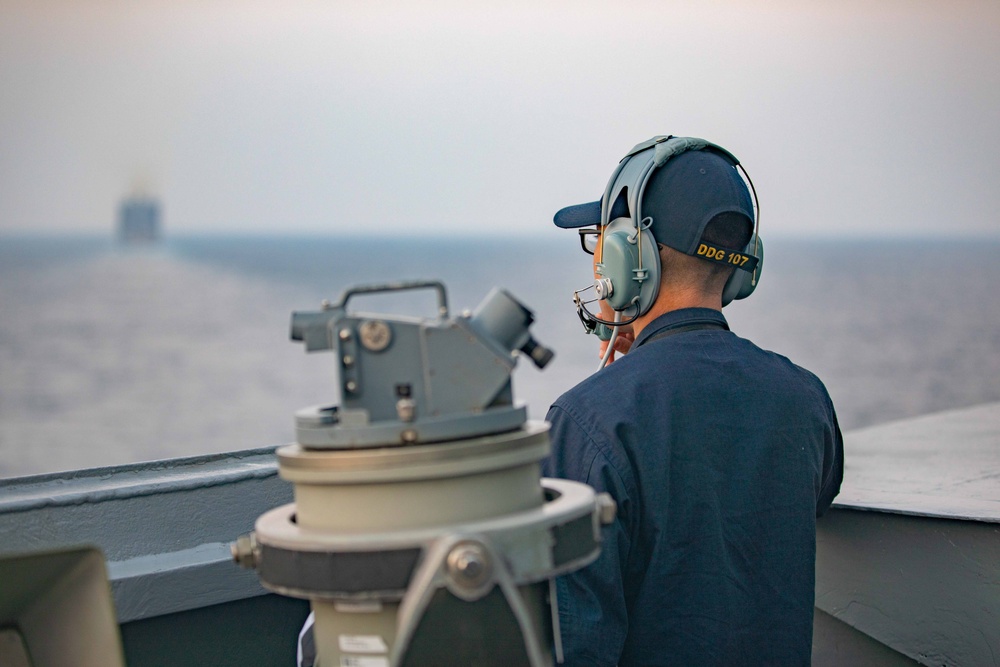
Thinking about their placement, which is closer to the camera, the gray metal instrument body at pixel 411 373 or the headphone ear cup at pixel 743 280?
the gray metal instrument body at pixel 411 373

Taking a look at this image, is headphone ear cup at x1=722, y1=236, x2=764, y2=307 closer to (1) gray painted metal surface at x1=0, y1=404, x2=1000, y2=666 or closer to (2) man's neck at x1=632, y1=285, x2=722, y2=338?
(2) man's neck at x1=632, y1=285, x2=722, y2=338

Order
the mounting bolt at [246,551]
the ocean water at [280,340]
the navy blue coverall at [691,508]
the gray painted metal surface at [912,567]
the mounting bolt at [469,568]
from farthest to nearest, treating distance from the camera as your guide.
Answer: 1. the ocean water at [280,340]
2. the gray painted metal surface at [912,567]
3. the navy blue coverall at [691,508]
4. the mounting bolt at [246,551]
5. the mounting bolt at [469,568]

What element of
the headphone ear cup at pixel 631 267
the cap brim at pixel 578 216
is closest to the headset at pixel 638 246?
the headphone ear cup at pixel 631 267

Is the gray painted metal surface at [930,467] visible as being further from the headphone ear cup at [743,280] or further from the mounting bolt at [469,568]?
the mounting bolt at [469,568]

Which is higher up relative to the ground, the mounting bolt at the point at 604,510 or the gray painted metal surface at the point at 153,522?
the mounting bolt at the point at 604,510

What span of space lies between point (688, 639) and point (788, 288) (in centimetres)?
5043

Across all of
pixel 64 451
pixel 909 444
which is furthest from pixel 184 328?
pixel 909 444

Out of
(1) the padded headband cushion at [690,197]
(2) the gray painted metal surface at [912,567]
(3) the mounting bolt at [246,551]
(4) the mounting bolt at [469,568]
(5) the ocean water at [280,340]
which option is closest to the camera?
(4) the mounting bolt at [469,568]

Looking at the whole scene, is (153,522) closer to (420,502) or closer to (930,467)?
(420,502)

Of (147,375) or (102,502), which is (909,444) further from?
(147,375)

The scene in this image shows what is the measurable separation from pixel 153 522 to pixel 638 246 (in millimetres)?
985

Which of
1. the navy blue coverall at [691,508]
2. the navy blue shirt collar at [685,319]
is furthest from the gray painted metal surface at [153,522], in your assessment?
the navy blue shirt collar at [685,319]

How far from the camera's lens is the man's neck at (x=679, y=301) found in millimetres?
1812

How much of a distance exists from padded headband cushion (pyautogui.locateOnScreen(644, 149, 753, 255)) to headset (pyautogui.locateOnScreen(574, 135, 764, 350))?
0.02m
